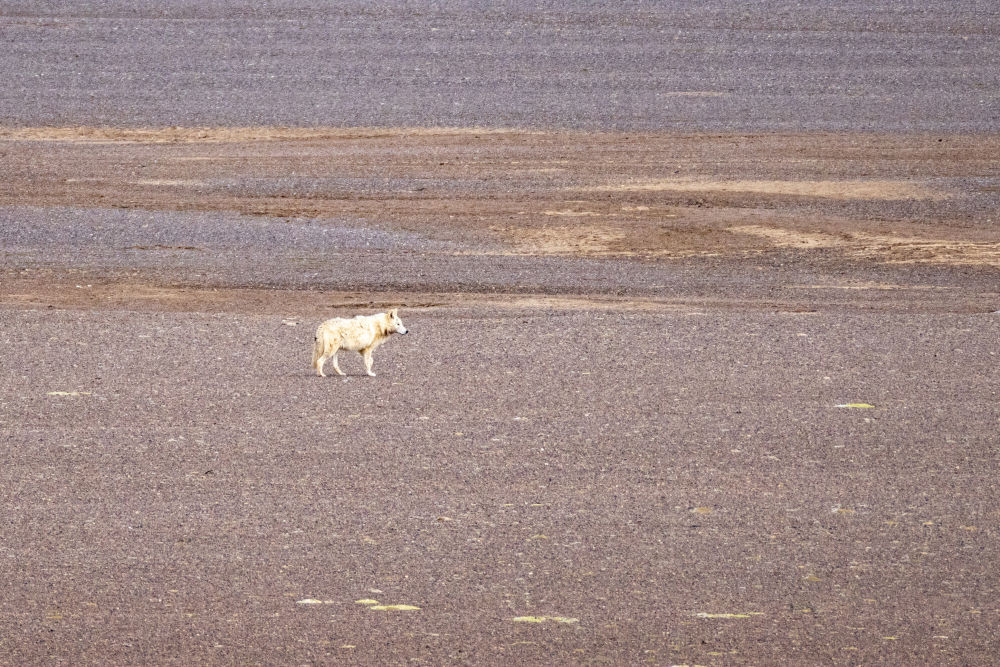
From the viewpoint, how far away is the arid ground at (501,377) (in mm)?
7570

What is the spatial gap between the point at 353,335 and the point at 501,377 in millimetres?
1260

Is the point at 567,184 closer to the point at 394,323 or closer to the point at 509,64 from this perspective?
the point at 509,64

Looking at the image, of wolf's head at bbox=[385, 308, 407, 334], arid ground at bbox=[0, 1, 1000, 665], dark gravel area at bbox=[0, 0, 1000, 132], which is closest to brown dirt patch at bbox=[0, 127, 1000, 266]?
arid ground at bbox=[0, 1, 1000, 665]

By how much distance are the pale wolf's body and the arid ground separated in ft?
0.85

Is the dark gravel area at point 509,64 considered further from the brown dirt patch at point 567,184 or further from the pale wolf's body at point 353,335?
the pale wolf's body at point 353,335

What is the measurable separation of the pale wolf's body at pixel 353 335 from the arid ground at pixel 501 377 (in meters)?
0.26

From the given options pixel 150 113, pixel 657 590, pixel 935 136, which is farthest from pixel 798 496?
pixel 150 113

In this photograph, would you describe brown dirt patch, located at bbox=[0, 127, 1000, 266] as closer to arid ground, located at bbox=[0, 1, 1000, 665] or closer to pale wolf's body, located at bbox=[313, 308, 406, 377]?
arid ground, located at bbox=[0, 1, 1000, 665]

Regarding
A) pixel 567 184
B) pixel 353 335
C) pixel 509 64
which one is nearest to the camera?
pixel 353 335

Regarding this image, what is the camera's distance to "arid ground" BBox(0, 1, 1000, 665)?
7570 millimetres

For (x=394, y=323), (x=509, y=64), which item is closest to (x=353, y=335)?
(x=394, y=323)

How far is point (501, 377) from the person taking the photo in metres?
12.1

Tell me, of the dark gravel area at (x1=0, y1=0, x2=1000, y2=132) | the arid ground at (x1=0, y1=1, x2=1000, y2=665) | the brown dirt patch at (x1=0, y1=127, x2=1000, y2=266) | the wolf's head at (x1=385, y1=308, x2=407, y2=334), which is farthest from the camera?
the dark gravel area at (x1=0, y1=0, x2=1000, y2=132)

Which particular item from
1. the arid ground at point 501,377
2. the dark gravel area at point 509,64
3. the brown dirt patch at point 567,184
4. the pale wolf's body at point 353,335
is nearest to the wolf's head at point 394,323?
the pale wolf's body at point 353,335
